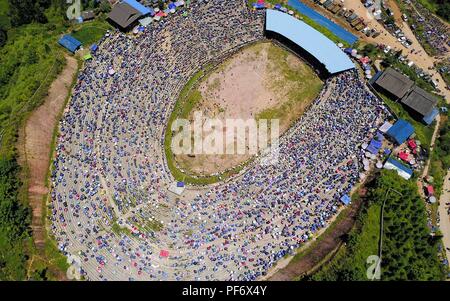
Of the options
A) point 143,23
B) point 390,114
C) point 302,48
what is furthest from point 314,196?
point 143,23

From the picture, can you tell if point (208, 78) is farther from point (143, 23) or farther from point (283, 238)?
point (283, 238)

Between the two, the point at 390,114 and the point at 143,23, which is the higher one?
the point at 390,114

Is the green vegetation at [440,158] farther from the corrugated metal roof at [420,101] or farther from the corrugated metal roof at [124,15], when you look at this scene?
the corrugated metal roof at [124,15]

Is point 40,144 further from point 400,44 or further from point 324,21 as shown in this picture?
point 400,44

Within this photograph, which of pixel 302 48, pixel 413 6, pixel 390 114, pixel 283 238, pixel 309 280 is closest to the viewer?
pixel 309 280

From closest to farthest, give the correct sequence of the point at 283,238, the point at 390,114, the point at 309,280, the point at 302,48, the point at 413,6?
the point at 309,280 → the point at 283,238 → the point at 390,114 → the point at 302,48 → the point at 413,6

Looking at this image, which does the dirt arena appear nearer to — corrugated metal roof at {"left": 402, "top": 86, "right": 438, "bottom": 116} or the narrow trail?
corrugated metal roof at {"left": 402, "top": 86, "right": 438, "bottom": 116}
